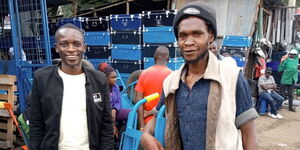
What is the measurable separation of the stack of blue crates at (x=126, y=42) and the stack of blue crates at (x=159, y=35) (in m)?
0.20

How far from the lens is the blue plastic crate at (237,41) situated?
7.49 m

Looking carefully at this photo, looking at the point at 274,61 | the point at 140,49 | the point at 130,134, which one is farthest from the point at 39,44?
the point at 274,61

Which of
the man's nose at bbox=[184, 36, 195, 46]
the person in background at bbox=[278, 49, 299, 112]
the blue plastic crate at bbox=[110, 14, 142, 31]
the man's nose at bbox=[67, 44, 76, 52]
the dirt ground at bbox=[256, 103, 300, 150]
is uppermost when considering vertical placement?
the blue plastic crate at bbox=[110, 14, 142, 31]

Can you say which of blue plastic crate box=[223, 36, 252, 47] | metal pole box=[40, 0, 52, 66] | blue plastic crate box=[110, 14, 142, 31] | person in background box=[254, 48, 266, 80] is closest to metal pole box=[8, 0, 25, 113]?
metal pole box=[40, 0, 52, 66]

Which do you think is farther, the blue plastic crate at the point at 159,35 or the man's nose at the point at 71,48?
the blue plastic crate at the point at 159,35

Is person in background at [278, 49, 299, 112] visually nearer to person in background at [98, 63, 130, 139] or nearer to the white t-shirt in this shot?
person in background at [98, 63, 130, 139]

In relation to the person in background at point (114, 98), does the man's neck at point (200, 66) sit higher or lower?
higher

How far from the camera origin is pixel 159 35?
6684mm

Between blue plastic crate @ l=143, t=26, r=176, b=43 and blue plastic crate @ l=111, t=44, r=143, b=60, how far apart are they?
1.17 ft

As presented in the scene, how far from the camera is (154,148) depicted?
1.36 m

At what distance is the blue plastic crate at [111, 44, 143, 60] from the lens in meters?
7.06

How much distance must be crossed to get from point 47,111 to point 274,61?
1096cm

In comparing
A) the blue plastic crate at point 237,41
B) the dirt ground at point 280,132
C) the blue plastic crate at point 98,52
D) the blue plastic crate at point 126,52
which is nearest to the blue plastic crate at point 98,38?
the blue plastic crate at point 98,52

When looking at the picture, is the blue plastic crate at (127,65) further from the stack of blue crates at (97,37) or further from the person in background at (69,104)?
the person in background at (69,104)
